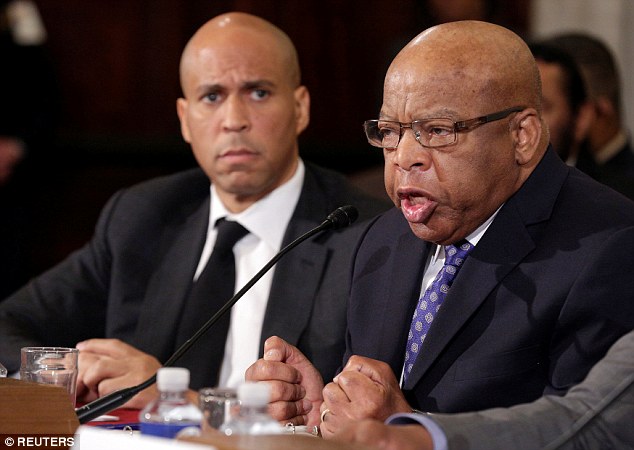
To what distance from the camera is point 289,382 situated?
214cm

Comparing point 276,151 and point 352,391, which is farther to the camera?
point 276,151

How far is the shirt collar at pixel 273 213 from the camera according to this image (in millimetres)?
3053

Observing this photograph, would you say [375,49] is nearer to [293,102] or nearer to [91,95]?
[91,95]

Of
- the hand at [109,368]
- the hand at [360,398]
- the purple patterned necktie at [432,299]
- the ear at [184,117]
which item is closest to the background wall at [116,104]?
the ear at [184,117]

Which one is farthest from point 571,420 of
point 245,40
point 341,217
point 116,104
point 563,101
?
point 116,104

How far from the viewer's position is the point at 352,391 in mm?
1931

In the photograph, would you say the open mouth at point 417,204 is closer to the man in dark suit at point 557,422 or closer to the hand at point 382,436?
the man in dark suit at point 557,422

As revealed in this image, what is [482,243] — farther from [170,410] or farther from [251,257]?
[251,257]

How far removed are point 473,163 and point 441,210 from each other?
0.36 feet

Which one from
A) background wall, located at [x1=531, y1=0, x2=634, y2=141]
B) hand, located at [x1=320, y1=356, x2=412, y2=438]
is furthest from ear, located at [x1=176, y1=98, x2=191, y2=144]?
background wall, located at [x1=531, y1=0, x2=634, y2=141]

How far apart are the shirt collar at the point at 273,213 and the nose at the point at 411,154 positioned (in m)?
0.95

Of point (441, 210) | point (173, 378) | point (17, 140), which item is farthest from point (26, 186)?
point (173, 378)

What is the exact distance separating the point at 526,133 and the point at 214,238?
123 cm

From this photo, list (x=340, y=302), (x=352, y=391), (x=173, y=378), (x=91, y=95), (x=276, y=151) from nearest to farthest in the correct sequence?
(x=173, y=378)
(x=352, y=391)
(x=340, y=302)
(x=276, y=151)
(x=91, y=95)
